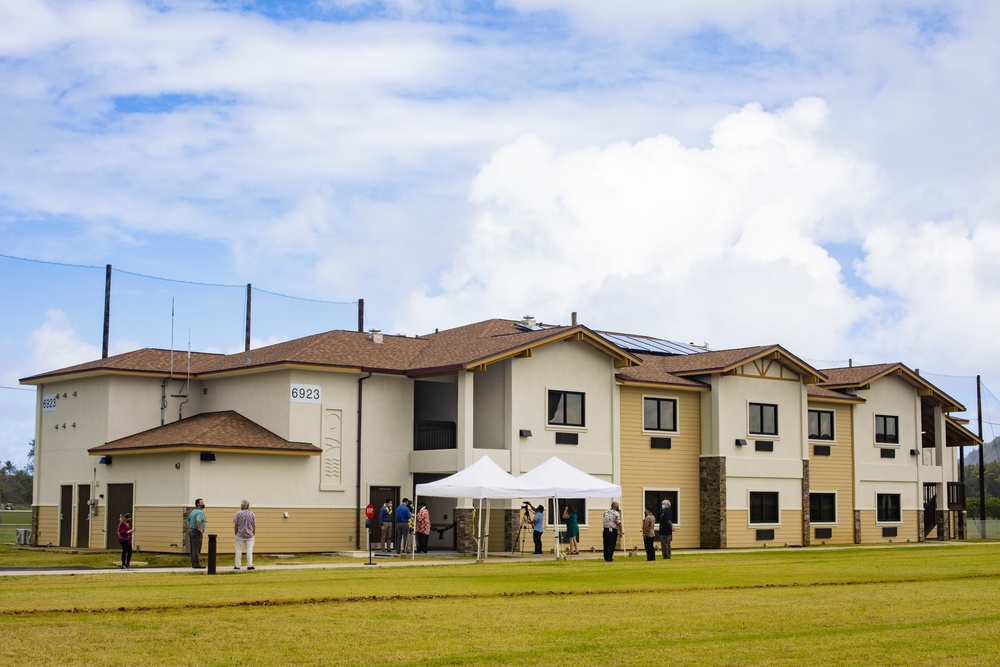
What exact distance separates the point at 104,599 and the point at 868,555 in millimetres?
24110

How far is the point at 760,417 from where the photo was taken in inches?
1789

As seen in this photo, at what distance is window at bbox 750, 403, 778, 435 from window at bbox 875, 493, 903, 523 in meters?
7.32

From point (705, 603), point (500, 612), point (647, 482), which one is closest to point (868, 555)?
point (647, 482)

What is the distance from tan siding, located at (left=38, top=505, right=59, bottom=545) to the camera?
136ft

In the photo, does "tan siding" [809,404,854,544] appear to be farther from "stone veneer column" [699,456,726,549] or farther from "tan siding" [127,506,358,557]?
"tan siding" [127,506,358,557]

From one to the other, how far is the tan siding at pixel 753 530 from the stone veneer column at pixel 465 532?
34.5 feet

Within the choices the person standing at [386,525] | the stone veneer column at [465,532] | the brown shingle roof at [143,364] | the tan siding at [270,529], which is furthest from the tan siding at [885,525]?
the brown shingle roof at [143,364]

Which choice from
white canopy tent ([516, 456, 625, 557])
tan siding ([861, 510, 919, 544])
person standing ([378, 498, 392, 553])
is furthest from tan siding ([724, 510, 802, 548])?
person standing ([378, 498, 392, 553])

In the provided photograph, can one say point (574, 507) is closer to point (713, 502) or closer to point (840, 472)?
point (713, 502)

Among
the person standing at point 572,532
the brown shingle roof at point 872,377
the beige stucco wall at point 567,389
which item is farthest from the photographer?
the brown shingle roof at point 872,377

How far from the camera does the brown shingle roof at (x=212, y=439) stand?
117ft

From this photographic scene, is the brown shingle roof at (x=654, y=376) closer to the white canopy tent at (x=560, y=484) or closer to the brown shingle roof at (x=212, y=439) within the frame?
the white canopy tent at (x=560, y=484)

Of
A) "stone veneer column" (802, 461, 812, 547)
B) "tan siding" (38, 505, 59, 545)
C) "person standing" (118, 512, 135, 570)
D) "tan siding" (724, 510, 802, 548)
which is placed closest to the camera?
"person standing" (118, 512, 135, 570)

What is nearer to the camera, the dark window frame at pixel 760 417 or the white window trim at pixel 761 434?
the white window trim at pixel 761 434
